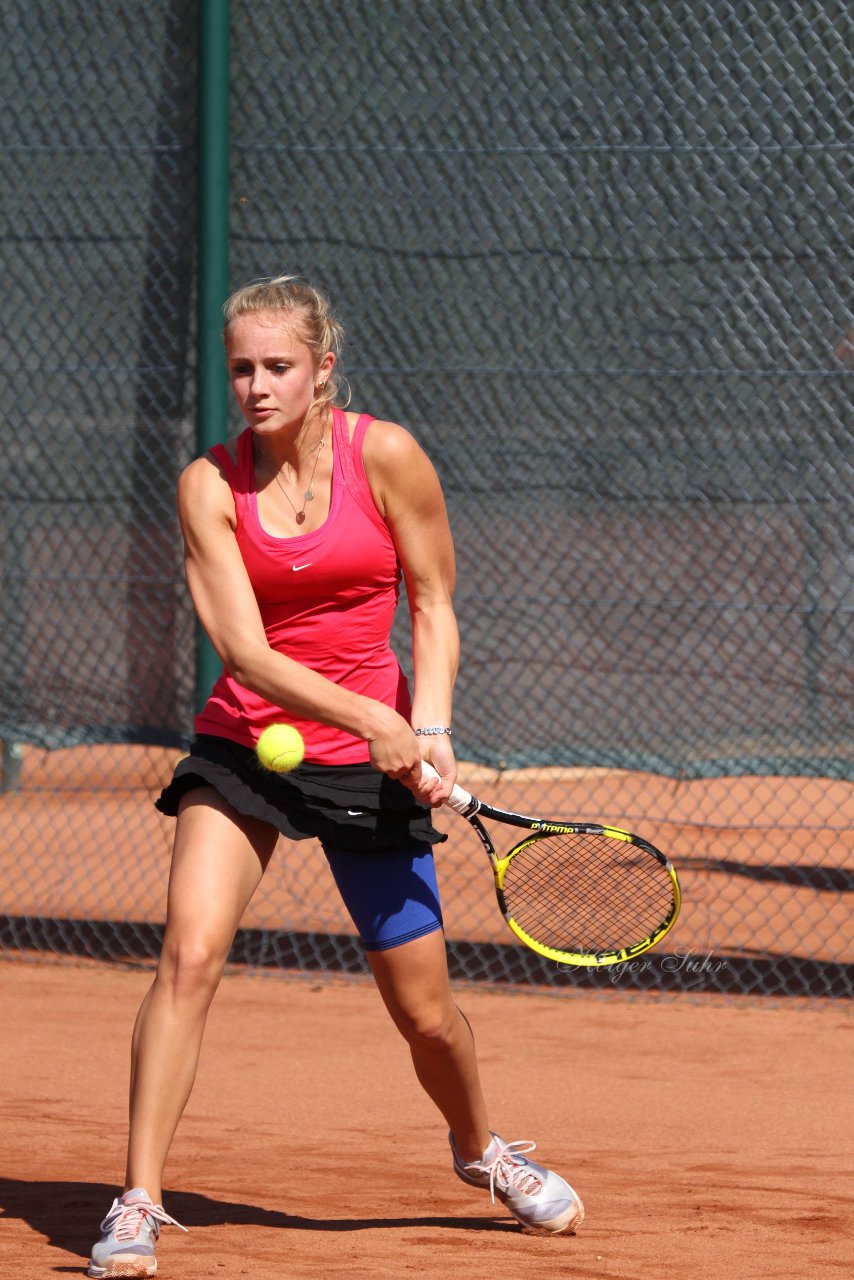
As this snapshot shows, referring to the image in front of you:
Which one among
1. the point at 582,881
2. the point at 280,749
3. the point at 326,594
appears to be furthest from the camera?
the point at 582,881

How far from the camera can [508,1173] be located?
335cm

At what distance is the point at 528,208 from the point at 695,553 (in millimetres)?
1252

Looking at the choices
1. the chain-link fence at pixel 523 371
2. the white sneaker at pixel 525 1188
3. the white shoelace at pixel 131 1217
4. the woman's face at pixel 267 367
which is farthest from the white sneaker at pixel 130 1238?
the chain-link fence at pixel 523 371

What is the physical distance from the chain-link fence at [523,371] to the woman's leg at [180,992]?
119 inches

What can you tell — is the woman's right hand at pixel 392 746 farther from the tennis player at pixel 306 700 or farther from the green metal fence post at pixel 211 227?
the green metal fence post at pixel 211 227

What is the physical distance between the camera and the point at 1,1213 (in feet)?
11.5

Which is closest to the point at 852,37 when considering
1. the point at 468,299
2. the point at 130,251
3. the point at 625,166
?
the point at 625,166

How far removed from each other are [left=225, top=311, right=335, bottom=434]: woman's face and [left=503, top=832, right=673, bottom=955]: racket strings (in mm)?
983

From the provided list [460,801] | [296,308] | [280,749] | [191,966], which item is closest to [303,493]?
[296,308]

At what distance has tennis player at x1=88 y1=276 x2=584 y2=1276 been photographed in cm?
303

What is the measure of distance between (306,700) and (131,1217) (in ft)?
2.91

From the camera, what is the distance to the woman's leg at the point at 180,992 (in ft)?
9.86

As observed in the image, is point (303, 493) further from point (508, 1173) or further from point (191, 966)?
point (508, 1173)

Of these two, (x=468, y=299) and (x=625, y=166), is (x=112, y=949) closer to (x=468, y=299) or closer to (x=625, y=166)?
(x=468, y=299)
